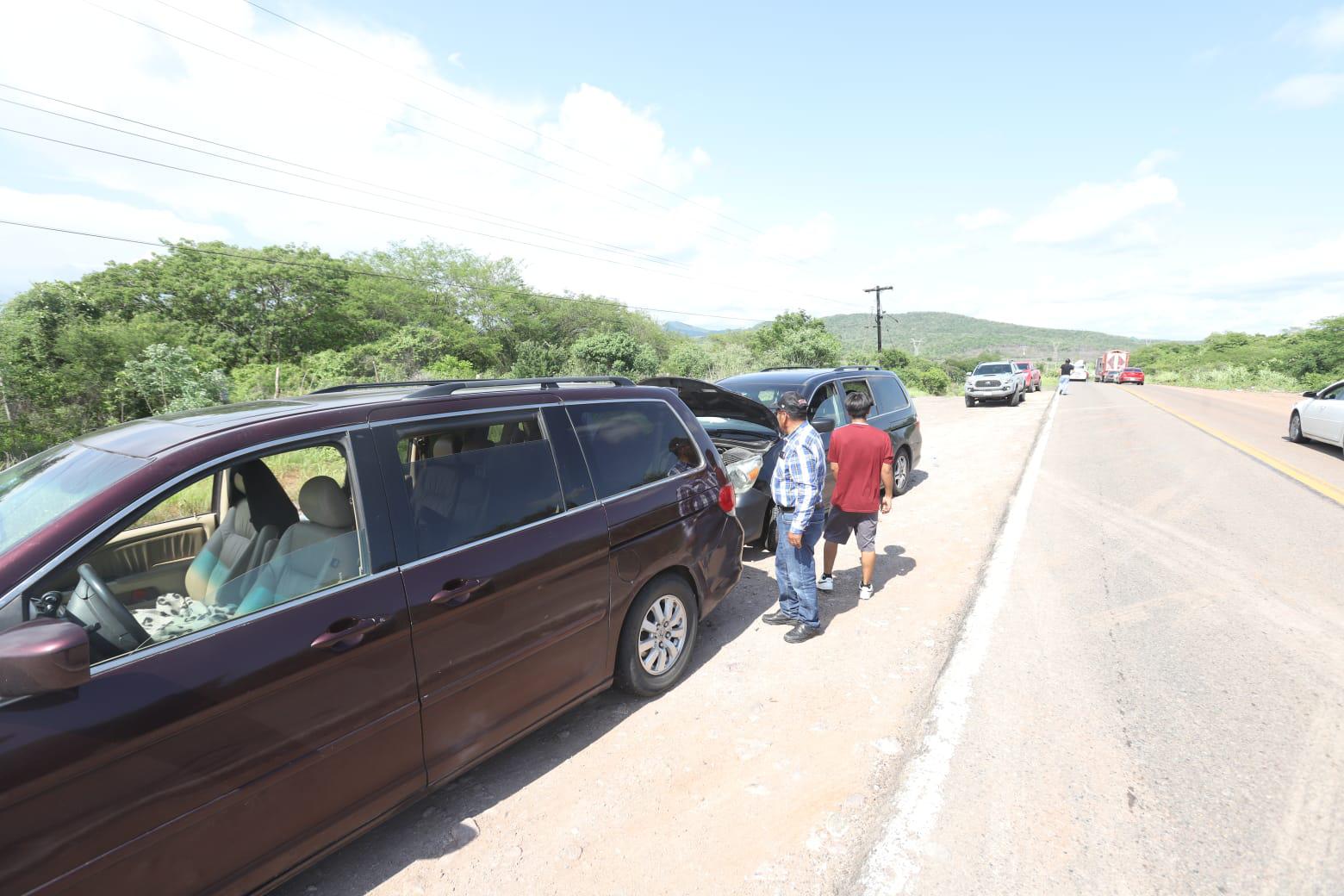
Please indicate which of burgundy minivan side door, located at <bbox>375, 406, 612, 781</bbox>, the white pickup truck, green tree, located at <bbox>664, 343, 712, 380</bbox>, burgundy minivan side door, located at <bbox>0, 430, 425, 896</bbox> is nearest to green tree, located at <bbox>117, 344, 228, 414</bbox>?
green tree, located at <bbox>664, 343, 712, 380</bbox>

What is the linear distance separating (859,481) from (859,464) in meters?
0.14

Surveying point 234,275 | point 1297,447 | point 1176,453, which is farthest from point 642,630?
point 234,275

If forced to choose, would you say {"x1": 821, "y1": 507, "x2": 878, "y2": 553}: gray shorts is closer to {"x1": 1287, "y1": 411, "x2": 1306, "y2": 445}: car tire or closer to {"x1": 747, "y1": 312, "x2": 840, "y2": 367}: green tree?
{"x1": 1287, "y1": 411, "x2": 1306, "y2": 445}: car tire

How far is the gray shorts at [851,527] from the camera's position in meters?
4.88

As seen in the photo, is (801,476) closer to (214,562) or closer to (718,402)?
(718,402)

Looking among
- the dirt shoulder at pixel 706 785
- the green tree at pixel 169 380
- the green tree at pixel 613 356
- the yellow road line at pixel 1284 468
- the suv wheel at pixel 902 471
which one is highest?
the green tree at pixel 613 356

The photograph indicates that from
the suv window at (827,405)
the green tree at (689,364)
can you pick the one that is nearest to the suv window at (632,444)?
the suv window at (827,405)

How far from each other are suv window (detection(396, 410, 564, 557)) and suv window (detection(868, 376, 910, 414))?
591 centimetres

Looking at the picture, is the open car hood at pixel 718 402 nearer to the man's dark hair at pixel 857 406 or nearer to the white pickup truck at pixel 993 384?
the man's dark hair at pixel 857 406

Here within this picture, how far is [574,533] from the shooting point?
120 inches

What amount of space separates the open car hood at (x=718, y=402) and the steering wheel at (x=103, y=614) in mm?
4181

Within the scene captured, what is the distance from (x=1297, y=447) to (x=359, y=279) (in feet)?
187

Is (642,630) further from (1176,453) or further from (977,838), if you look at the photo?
(1176,453)

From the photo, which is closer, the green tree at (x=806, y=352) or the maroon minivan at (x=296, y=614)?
the maroon minivan at (x=296, y=614)
